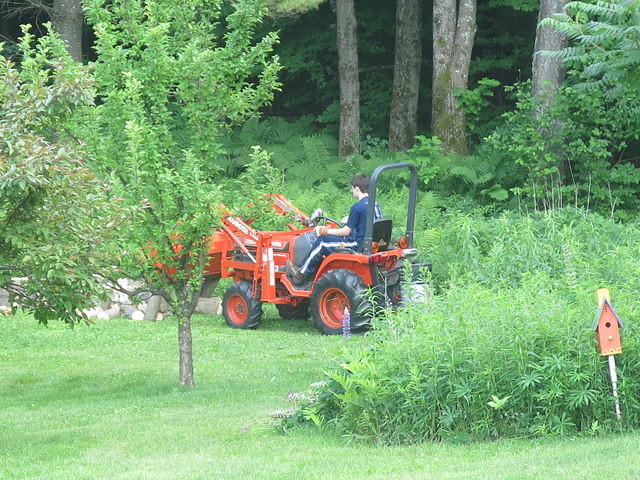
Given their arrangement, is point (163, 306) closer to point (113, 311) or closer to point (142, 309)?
point (142, 309)

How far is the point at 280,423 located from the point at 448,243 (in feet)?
23.7

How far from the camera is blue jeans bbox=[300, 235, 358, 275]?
1352cm

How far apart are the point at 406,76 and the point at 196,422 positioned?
15.4 meters

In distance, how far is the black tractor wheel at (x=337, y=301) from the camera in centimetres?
1298

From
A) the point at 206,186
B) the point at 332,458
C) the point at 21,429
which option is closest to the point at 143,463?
the point at 332,458

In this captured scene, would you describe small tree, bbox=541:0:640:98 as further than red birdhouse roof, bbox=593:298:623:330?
Yes

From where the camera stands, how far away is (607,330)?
7.21 metres

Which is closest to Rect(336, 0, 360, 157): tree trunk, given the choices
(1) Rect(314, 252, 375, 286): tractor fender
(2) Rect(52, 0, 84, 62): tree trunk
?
(2) Rect(52, 0, 84, 62): tree trunk

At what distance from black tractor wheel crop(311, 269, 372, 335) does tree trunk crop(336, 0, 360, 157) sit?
9706 mm

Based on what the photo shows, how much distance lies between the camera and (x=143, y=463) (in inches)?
289

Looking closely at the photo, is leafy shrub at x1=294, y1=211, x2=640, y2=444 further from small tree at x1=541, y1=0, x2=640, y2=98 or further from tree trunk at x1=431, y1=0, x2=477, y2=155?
A: tree trunk at x1=431, y1=0, x2=477, y2=155

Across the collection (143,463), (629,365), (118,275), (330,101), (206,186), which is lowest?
(143,463)

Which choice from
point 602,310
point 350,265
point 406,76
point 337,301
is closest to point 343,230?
point 350,265

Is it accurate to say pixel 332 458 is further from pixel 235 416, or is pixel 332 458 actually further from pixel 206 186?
pixel 206 186
